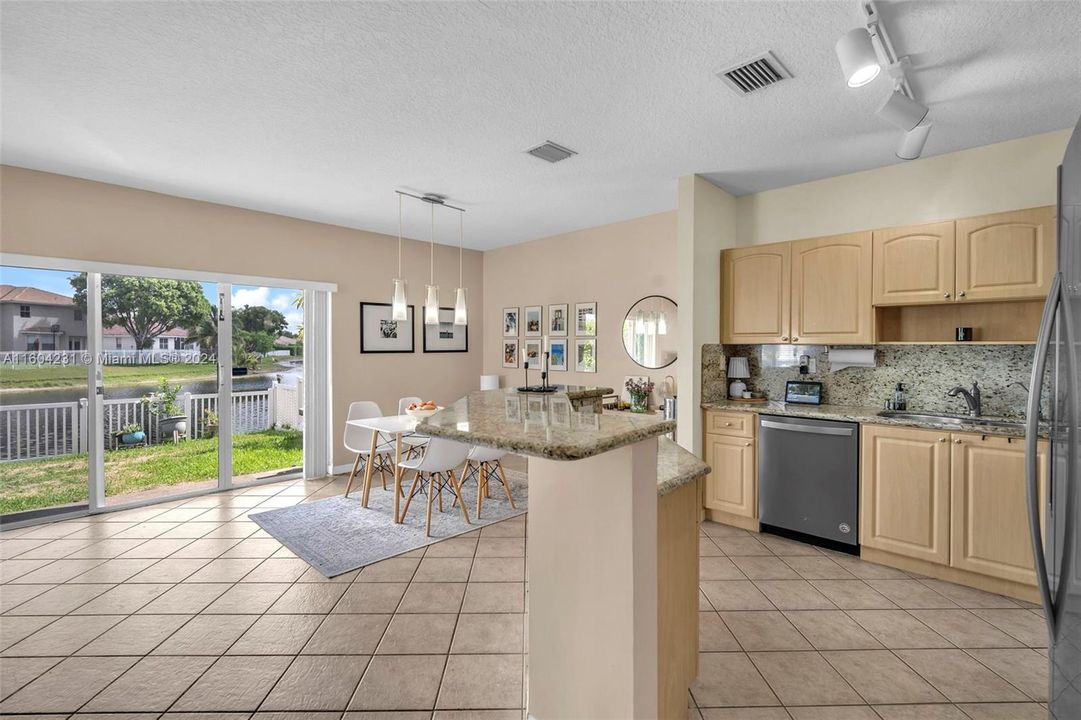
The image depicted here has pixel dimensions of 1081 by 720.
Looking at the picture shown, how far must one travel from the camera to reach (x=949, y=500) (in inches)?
107

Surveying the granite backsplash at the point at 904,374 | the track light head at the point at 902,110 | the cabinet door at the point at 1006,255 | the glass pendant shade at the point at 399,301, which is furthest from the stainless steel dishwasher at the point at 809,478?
the glass pendant shade at the point at 399,301

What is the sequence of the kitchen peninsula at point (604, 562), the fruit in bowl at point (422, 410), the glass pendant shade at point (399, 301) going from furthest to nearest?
1. the fruit in bowl at point (422, 410)
2. the glass pendant shade at point (399, 301)
3. the kitchen peninsula at point (604, 562)

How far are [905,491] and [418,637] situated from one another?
2.83 meters

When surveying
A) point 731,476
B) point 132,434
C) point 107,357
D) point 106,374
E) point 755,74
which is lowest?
point 731,476

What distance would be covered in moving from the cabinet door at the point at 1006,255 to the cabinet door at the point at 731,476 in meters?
1.61

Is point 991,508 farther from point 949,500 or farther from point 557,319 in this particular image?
point 557,319

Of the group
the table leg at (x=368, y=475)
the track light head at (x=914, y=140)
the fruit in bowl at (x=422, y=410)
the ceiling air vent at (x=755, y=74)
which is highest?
the ceiling air vent at (x=755, y=74)

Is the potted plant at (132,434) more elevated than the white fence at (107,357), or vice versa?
the white fence at (107,357)

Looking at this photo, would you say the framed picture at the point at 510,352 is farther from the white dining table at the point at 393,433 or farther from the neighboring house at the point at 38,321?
the neighboring house at the point at 38,321

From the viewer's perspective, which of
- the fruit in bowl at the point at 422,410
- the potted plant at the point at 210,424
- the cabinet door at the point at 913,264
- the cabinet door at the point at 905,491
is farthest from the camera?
the potted plant at the point at 210,424

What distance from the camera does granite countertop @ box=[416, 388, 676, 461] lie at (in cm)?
109

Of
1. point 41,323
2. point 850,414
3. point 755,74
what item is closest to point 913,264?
point 850,414

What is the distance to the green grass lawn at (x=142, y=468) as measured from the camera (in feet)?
11.9

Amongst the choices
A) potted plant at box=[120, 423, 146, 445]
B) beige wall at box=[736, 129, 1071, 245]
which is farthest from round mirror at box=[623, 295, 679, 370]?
potted plant at box=[120, 423, 146, 445]
